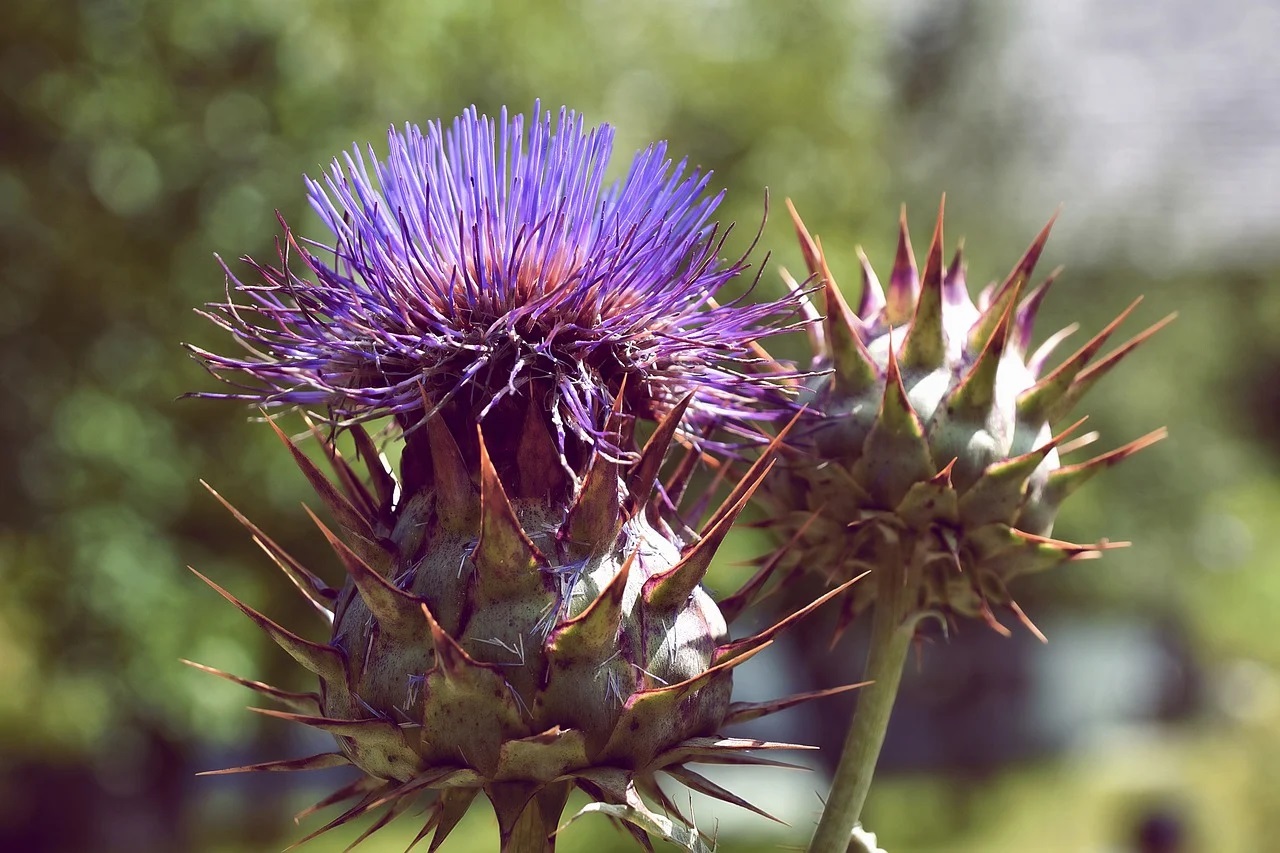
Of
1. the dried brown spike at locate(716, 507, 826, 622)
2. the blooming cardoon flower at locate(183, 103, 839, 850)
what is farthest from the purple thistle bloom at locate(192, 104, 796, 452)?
the dried brown spike at locate(716, 507, 826, 622)

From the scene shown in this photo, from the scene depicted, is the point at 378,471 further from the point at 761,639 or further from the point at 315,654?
the point at 761,639

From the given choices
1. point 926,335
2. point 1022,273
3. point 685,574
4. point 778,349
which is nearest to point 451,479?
point 685,574

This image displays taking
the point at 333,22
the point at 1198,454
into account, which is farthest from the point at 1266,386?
the point at 333,22

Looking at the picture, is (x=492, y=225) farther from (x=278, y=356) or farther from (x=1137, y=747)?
(x=1137, y=747)

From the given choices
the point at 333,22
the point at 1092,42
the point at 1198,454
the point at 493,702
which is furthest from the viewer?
the point at 1092,42

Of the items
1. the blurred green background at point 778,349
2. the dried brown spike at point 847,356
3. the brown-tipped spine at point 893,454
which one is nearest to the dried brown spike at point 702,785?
the brown-tipped spine at point 893,454
